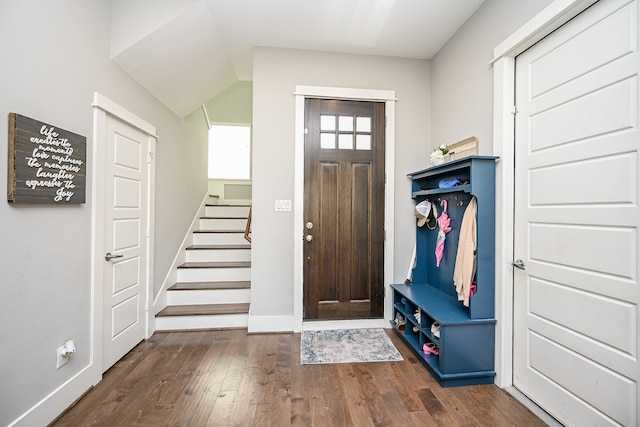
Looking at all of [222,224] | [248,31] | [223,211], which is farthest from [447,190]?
[223,211]

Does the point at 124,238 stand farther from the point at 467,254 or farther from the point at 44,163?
the point at 467,254

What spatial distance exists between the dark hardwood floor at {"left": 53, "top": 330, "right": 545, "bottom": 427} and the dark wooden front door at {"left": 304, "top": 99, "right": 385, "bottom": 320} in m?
0.69

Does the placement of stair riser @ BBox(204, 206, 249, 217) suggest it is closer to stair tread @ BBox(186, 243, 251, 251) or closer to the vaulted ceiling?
stair tread @ BBox(186, 243, 251, 251)

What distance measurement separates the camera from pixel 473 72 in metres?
2.24

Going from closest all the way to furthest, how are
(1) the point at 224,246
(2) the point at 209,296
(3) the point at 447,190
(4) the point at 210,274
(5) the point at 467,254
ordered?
(5) the point at 467,254 → (3) the point at 447,190 → (2) the point at 209,296 → (4) the point at 210,274 → (1) the point at 224,246

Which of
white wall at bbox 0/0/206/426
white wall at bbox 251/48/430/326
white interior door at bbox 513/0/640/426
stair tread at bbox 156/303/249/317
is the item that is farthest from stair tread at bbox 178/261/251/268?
white interior door at bbox 513/0/640/426

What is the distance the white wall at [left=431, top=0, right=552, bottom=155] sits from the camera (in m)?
1.89

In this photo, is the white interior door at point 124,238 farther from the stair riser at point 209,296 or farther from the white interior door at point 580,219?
the white interior door at point 580,219

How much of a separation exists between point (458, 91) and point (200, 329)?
340cm

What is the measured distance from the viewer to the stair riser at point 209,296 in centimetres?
295

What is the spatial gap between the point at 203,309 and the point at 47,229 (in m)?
1.62

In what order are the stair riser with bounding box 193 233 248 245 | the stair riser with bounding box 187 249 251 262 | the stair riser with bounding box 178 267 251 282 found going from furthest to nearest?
the stair riser with bounding box 193 233 248 245
the stair riser with bounding box 187 249 251 262
the stair riser with bounding box 178 267 251 282

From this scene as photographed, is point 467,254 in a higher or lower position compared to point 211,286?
higher

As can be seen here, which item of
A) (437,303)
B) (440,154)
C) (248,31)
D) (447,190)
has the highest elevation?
(248,31)
